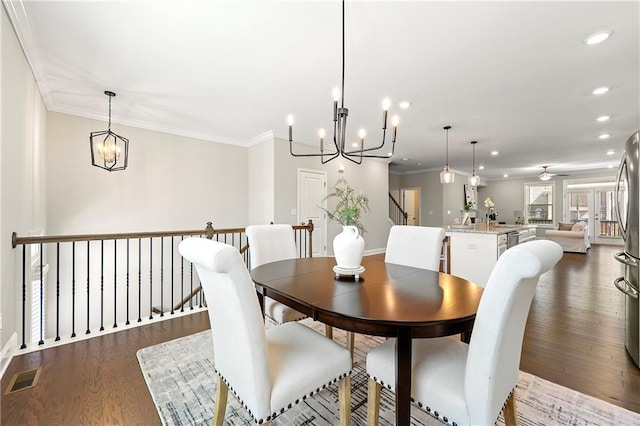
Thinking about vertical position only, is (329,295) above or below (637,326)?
above

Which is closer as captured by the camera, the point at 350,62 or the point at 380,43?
the point at 380,43

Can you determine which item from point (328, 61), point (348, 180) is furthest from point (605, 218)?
point (328, 61)

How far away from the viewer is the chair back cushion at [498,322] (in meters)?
0.93

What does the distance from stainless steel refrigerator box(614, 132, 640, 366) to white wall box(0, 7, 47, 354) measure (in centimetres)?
466

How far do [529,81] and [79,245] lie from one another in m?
6.18

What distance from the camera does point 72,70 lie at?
2.82m

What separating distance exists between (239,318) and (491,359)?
0.95 metres

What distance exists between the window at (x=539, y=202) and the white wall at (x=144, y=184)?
36.7 feet

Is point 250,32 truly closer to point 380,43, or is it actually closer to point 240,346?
point 380,43

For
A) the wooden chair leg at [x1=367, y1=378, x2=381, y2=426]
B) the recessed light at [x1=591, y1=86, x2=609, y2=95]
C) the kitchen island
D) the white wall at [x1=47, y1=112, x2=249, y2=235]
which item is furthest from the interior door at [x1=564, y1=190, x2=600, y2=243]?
the wooden chair leg at [x1=367, y1=378, x2=381, y2=426]

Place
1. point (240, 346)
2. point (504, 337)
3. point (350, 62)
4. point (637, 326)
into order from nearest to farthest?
point (504, 337)
point (240, 346)
point (637, 326)
point (350, 62)

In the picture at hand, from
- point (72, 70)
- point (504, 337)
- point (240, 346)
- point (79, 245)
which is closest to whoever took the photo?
point (504, 337)

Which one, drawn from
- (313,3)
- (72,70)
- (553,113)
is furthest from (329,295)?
(553,113)

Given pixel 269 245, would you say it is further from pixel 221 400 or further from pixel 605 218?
pixel 605 218
